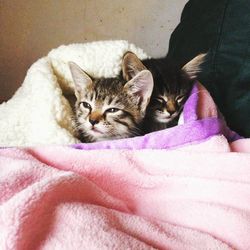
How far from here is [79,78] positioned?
1186 mm

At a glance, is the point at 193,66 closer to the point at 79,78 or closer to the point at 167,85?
the point at 167,85

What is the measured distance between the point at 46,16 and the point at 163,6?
0.46 m

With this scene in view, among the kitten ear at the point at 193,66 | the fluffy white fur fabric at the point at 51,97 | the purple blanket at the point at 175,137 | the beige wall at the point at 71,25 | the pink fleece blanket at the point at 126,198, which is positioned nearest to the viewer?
the pink fleece blanket at the point at 126,198

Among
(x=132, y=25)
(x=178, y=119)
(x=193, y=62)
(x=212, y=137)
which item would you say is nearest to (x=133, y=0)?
(x=132, y=25)

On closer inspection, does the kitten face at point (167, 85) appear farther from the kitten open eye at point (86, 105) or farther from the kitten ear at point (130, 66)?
the kitten open eye at point (86, 105)

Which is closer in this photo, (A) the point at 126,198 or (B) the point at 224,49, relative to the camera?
(A) the point at 126,198

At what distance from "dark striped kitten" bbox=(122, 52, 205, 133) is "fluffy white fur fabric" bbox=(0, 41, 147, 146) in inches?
4.5

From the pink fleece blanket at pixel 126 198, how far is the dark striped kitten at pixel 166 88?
23 cm

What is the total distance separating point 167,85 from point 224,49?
0.74 feet

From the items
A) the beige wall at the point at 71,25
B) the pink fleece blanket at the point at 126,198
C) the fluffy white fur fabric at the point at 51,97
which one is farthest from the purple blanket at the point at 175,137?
the beige wall at the point at 71,25

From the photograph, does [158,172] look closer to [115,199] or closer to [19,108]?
[115,199]

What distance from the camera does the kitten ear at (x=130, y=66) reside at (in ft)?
3.65

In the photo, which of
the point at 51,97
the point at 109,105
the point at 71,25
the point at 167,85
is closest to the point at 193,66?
the point at 167,85

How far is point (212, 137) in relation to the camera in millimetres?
916
